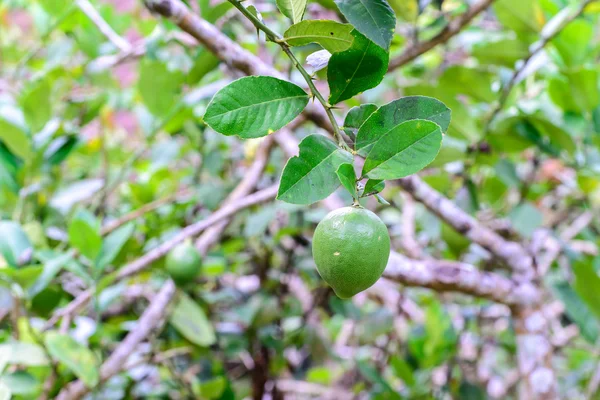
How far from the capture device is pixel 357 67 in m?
0.54

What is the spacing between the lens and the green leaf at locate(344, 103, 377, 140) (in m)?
0.56

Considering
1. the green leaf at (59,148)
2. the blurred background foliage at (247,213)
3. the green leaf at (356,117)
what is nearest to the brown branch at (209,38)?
the blurred background foliage at (247,213)

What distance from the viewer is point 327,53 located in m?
0.58

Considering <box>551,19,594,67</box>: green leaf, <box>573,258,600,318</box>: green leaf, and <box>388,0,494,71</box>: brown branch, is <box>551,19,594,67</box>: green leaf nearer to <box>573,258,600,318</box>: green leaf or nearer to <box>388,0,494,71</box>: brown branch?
<box>388,0,494,71</box>: brown branch

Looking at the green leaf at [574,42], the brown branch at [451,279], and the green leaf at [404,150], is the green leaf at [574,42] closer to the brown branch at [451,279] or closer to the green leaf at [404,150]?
the brown branch at [451,279]

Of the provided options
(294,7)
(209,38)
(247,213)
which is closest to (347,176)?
(294,7)

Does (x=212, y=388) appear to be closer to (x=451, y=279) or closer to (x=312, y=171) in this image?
(x=451, y=279)

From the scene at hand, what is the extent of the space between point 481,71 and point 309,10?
422 mm

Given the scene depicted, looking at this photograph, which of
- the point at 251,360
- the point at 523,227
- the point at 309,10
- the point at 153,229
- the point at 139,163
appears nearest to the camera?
the point at 523,227

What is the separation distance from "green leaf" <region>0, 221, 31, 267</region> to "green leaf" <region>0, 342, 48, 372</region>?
5.8 inches

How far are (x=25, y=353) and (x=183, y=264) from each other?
0.34 metres

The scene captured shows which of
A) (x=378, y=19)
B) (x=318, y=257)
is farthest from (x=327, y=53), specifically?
(x=318, y=257)

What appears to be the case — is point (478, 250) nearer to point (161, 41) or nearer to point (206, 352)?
point (206, 352)

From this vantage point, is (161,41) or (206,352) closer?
(161,41)
